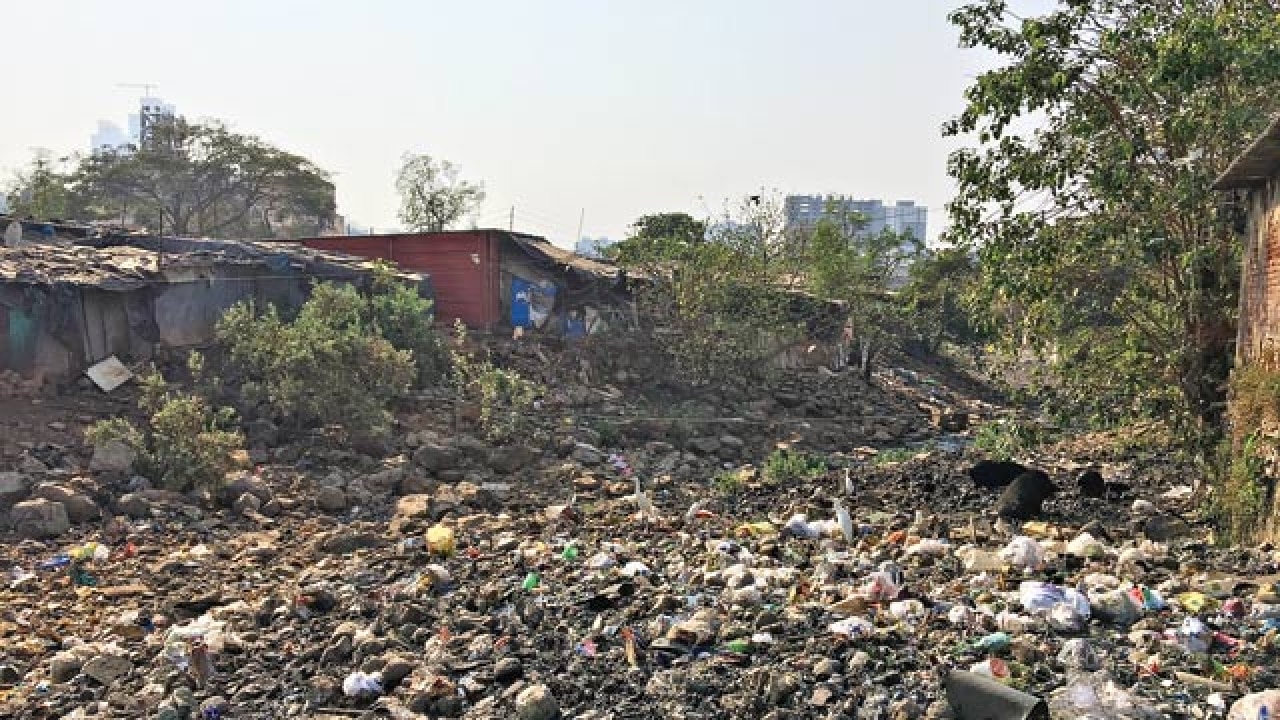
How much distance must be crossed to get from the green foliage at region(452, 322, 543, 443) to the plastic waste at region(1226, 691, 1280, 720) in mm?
8861

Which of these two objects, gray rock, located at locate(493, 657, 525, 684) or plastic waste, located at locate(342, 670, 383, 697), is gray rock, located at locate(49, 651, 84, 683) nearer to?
plastic waste, located at locate(342, 670, 383, 697)

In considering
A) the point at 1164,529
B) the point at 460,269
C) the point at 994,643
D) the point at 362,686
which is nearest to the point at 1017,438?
the point at 1164,529

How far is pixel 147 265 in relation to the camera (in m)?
11.9

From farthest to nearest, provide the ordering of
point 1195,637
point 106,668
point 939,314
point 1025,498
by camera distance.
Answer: point 939,314 < point 1025,498 < point 106,668 < point 1195,637

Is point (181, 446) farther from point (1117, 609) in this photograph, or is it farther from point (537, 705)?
point (1117, 609)

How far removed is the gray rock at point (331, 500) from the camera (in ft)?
29.3

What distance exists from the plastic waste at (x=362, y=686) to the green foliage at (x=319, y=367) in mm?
6422

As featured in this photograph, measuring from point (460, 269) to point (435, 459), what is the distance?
6904 millimetres

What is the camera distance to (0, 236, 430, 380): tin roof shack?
10.5m

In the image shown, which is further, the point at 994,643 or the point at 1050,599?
the point at 1050,599

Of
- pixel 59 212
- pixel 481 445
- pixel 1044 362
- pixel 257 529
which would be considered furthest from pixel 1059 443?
pixel 59 212

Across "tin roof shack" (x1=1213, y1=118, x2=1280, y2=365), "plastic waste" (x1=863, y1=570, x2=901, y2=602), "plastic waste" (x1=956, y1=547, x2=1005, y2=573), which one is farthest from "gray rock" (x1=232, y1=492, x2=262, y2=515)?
"tin roof shack" (x1=1213, y1=118, x2=1280, y2=365)

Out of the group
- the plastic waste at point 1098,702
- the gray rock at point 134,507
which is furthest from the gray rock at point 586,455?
the plastic waste at point 1098,702

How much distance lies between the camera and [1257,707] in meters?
3.29
